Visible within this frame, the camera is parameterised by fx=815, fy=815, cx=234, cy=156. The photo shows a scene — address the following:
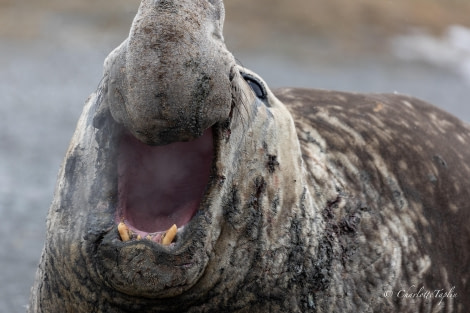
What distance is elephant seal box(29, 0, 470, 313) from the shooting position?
7.30 ft

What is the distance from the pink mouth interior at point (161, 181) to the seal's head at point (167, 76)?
0.20m

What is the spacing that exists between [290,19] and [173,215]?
908 centimetres

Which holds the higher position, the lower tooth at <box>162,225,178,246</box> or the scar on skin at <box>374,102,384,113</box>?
the scar on skin at <box>374,102,384,113</box>

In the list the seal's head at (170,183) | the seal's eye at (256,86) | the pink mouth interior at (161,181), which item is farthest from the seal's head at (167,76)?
the seal's eye at (256,86)

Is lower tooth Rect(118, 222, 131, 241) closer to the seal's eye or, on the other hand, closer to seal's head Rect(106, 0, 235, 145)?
seal's head Rect(106, 0, 235, 145)

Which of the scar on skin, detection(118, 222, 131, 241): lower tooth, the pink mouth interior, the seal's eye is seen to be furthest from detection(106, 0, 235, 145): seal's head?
the scar on skin

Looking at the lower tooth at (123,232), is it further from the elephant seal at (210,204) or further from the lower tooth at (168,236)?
the lower tooth at (168,236)

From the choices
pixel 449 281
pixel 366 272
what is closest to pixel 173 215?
pixel 366 272

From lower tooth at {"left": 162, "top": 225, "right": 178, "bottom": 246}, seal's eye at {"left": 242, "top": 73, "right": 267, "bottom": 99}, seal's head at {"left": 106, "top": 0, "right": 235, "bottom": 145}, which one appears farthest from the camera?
seal's eye at {"left": 242, "top": 73, "right": 267, "bottom": 99}

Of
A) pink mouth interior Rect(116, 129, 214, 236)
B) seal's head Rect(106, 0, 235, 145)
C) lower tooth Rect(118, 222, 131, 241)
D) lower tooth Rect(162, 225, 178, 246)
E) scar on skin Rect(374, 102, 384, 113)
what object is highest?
scar on skin Rect(374, 102, 384, 113)

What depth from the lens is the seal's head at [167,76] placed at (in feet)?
7.04

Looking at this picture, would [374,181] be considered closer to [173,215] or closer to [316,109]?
[316,109]

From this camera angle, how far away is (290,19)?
36.9 feet

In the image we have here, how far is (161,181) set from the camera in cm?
249
